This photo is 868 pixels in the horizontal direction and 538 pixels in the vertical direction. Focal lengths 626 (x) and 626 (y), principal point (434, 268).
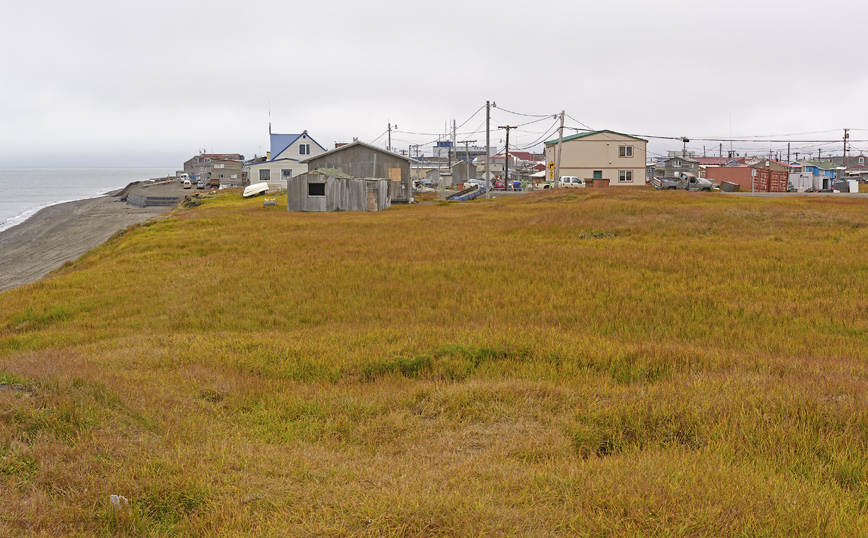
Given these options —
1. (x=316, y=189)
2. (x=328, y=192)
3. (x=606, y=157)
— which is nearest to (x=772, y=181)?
(x=606, y=157)


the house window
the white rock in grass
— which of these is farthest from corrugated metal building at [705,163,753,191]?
the white rock in grass

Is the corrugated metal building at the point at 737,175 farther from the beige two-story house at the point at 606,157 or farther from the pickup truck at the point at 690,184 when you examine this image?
the beige two-story house at the point at 606,157

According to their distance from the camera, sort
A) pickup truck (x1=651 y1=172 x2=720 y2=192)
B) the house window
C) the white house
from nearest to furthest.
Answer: the house window < pickup truck (x1=651 y1=172 x2=720 y2=192) < the white house

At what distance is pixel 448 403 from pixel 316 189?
118 ft

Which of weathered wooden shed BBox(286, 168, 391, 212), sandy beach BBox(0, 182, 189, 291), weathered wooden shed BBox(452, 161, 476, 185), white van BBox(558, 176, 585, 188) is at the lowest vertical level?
sandy beach BBox(0, 182, 189, 291)

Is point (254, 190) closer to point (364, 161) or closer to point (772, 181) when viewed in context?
point (364, 161)

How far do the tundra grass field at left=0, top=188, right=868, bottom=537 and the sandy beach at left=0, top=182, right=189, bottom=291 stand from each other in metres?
18.9

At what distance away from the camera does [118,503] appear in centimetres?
431

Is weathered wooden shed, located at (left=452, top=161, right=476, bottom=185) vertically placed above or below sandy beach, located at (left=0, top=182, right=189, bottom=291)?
above

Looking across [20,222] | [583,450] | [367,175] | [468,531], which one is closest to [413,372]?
[583,450]

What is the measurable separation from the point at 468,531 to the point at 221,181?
10468 centimetres

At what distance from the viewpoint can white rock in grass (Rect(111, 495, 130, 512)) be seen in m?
4.29

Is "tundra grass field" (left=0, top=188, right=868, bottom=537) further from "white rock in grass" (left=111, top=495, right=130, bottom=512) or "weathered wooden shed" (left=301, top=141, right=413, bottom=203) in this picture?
"weathered wooden shed" (left=301, top=141, right=413, bottom=203)

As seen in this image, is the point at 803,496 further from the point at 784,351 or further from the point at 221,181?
the point at 221,181
